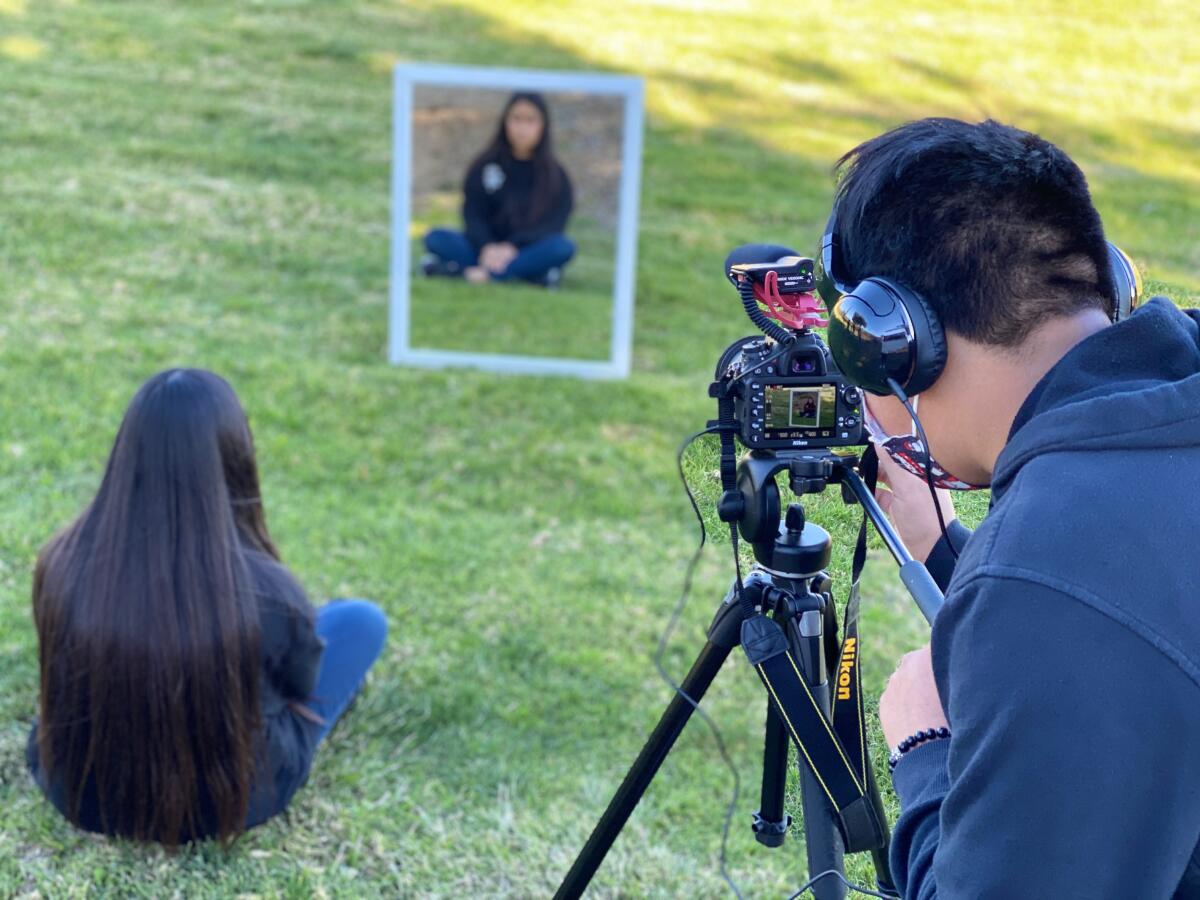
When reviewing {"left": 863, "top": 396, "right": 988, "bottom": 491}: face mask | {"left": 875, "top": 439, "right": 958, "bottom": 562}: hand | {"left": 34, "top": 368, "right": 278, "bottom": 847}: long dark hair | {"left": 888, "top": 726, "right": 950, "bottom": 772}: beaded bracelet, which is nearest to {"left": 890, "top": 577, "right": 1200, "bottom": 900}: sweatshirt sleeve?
{"left": 888, "top": 726, "right": 950, "bottom": 772}: beaded bracelet

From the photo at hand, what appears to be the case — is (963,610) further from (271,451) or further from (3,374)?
(3,374)

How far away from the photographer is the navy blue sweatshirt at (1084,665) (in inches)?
40.4

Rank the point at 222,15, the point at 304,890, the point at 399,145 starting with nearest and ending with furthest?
the point at 304,890 → the point at 399,145 → the point at 222,15

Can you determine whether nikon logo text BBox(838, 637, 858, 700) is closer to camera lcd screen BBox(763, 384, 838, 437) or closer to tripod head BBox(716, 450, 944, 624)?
tripod head BBox(716, 450, 944, 624)

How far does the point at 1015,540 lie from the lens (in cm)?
109

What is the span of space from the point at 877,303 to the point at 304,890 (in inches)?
78.4

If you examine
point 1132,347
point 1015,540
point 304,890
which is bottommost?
point 304,890

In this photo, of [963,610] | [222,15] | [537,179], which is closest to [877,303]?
→ [963,610]

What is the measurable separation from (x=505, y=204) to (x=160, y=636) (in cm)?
360

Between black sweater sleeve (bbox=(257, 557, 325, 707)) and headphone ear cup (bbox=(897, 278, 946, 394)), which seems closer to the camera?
headphone ear cup (bbox=(897, 278, 946, 394))

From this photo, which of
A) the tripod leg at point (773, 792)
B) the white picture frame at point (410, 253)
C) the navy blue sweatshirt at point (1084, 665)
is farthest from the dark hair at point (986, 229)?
the white picture frame at point (410, 253)

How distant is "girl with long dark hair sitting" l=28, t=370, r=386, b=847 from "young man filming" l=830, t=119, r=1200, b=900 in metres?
1.69

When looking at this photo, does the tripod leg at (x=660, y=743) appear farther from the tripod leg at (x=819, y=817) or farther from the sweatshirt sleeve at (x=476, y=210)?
the sweatshirt sleeve at (x=476, y=210)

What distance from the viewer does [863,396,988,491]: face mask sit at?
1.52 m
